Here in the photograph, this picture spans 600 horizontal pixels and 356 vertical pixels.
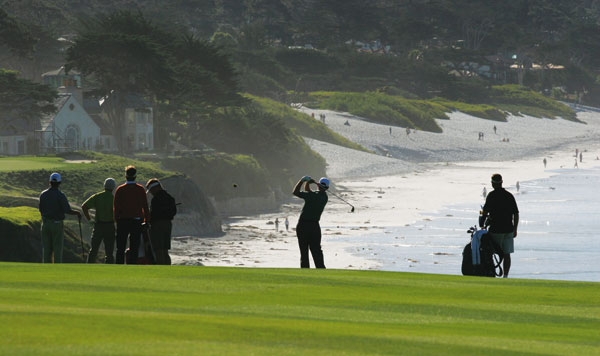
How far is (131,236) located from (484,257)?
6237 mm

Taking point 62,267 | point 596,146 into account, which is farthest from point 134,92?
point 596,146

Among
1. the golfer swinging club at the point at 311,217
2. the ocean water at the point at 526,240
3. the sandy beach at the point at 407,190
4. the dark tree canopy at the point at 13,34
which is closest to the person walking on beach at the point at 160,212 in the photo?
the golfer swinging club at the point at 311,217

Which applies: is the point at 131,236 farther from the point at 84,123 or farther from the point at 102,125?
the point at 102,125

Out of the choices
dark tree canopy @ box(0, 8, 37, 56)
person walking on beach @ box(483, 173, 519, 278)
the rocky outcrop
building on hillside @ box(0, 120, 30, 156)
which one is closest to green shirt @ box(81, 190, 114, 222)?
person walking on beach @ box(483, 173, 519, 278)

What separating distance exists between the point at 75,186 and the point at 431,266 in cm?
2162

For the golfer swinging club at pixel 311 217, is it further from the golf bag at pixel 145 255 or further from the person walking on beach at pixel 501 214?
the person walking on beach at pixel 501 214

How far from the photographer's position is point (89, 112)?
3125 inches

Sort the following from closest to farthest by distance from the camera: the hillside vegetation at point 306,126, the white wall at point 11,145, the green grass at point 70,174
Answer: the green grass at point 70,174 < the white wall at point 11,145 < the hillside vegetation at point 306,126

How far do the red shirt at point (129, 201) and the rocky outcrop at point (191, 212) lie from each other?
3795 centimetres

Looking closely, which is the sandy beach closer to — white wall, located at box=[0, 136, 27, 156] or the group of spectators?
white wall, located at box=[0, 136, 27, 156]

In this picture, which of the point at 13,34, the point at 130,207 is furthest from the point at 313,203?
the point at 13,34

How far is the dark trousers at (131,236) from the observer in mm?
17688

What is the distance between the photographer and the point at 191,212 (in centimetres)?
5753

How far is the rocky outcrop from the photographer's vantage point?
5656 cm
